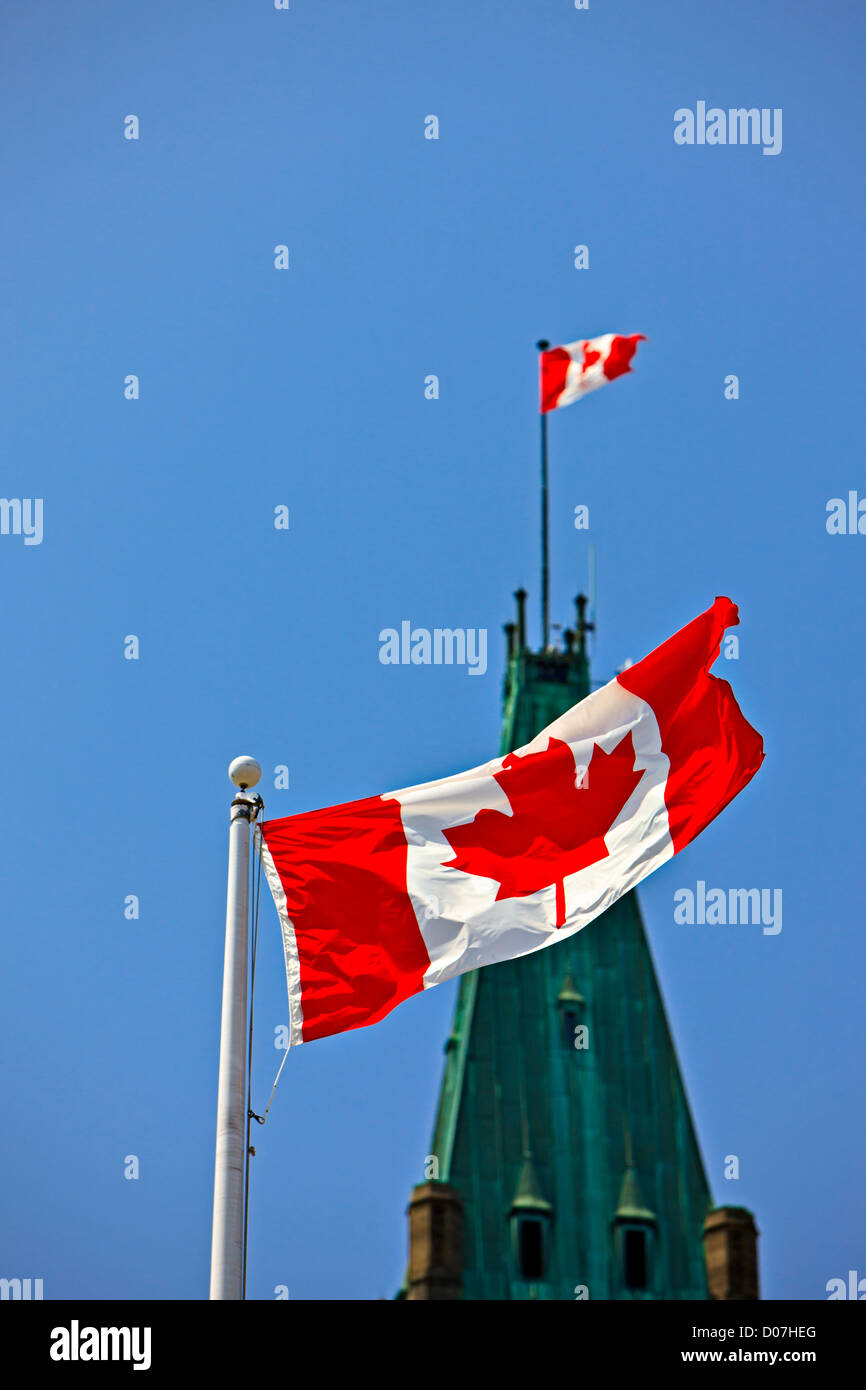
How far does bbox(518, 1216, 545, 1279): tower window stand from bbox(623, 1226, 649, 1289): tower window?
Result: 13.4 ft

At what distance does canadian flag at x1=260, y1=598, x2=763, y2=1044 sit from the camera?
21281 mm

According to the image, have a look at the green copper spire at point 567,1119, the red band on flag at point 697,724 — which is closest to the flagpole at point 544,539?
the green copper spire at point 567,1119

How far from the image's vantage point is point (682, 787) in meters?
22.0

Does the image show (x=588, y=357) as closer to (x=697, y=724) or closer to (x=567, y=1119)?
(x=697, y=724)

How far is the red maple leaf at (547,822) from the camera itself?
21.8 meters

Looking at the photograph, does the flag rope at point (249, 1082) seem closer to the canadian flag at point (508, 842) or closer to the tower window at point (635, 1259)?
the canadian flag at point (508, 842)

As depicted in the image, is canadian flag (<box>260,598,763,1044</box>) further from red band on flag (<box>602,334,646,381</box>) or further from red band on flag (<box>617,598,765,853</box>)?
red band on flag (<box>602,334,646,381</box>)

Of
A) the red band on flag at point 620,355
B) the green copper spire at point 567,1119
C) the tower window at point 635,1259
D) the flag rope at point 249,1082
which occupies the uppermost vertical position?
the red band on flag at point 620,355

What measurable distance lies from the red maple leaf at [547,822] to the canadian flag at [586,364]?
2003 inches

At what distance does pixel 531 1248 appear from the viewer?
11200 cm

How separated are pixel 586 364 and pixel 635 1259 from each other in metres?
54.4

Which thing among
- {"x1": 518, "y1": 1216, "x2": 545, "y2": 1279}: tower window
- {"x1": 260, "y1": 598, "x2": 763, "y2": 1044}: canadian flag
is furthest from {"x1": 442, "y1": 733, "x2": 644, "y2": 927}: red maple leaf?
{"x1": 518, "y1": 1216, "x2": 545, "y2": 1279}: tower window

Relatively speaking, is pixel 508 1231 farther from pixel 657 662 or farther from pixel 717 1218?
pixel 657 662
